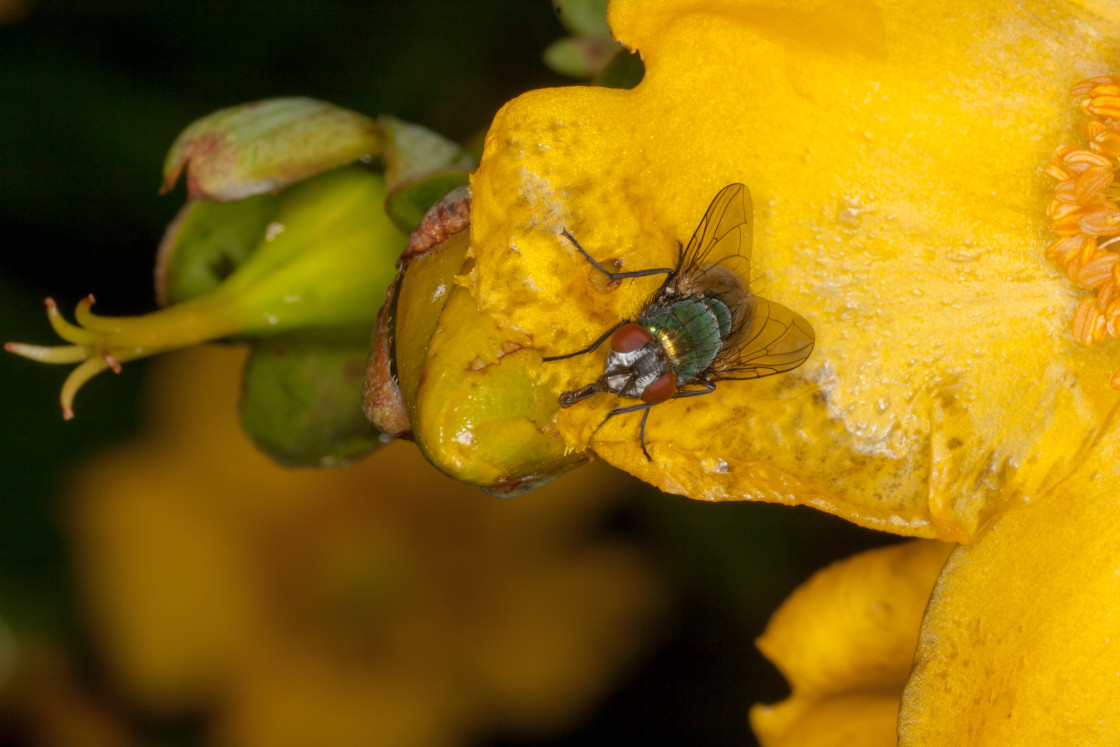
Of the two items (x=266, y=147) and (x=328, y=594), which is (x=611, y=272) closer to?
(x=266, y=147)

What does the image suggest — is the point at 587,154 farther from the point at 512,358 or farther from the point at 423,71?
the point at 423,71

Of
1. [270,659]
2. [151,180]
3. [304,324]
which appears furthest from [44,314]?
[304,324]

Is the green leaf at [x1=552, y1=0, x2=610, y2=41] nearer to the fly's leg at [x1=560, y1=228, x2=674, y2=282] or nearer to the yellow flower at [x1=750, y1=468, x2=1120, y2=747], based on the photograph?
the fly's leg at [x1=560, y1=228, x2=674, y2=282]

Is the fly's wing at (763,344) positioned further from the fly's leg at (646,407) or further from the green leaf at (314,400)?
the green leaf at (314,400)

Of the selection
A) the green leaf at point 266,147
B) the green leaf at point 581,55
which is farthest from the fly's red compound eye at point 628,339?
the green leaf at point 581,55

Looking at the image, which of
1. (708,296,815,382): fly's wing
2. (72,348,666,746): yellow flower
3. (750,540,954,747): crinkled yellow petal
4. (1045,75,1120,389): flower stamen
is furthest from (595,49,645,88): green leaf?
(72,348,666,746): yellow flower

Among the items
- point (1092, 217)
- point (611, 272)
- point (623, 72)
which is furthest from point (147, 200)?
point (1092, 217)

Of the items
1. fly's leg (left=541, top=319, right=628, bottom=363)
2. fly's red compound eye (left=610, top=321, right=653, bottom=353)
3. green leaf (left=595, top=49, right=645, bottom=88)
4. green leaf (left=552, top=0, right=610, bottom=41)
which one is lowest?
fly's leg (left=541, top=319, right=628, bottom=363)
